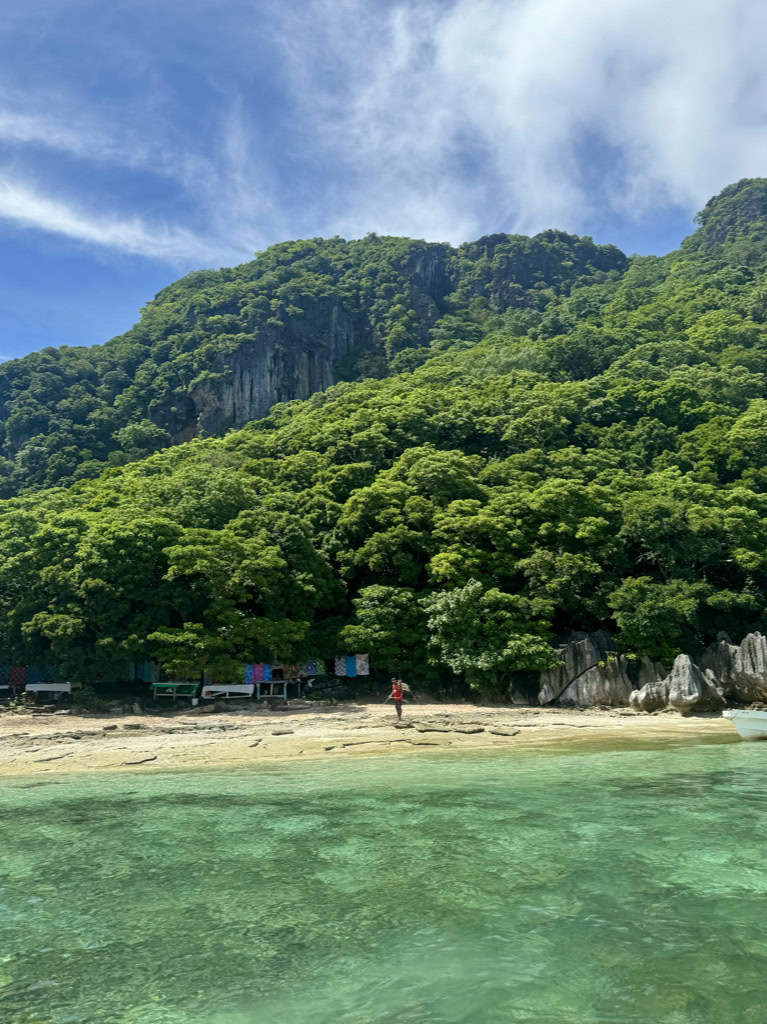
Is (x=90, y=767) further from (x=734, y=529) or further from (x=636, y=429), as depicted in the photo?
(x=636, y=429)

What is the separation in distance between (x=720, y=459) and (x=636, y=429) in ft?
19.8

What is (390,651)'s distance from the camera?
976 inches

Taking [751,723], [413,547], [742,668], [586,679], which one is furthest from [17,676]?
[742,668]

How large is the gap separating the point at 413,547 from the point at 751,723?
568 inches

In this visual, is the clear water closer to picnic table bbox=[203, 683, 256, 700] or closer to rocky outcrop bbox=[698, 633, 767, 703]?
picnic table bbox=[203, 683, 256, 700]

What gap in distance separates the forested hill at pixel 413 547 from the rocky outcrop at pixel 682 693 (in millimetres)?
1691

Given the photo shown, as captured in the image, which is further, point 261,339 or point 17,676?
point 261,339

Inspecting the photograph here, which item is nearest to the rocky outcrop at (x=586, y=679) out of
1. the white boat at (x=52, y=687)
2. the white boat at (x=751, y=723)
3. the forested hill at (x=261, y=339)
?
the white boat at (x=751, y=723)

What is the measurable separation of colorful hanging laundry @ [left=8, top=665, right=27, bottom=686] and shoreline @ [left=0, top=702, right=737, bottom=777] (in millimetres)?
3681

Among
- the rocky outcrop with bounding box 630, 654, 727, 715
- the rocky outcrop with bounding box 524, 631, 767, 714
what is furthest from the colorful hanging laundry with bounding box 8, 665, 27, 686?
the rocky outcrop with bounding box 630, 654, 727, 715

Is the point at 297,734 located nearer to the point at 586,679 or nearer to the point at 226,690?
the point at 226,690

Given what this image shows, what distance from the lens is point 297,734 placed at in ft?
61.5

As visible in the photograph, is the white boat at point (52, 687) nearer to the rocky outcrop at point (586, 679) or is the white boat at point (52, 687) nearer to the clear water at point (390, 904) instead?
the clear water at point (390, 904)

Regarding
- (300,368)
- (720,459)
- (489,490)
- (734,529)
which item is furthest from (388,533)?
(300,368)
